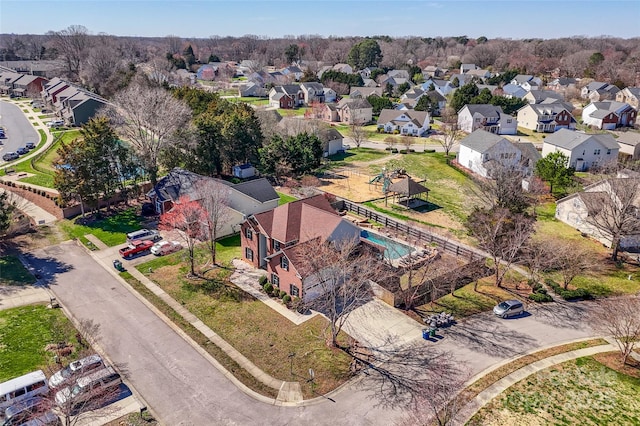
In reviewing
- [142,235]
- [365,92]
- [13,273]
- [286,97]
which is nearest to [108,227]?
[142,235]

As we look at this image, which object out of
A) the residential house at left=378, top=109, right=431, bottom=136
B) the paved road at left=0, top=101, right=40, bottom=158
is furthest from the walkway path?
the residential house at left=378, top=109, right=431, bottom=136

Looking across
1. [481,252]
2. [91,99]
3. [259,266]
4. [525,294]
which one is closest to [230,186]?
[259,266]

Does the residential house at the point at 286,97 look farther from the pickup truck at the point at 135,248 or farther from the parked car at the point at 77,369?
the parked car at the point at 77,369

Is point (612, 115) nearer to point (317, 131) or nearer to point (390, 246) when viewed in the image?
point (317, 131)

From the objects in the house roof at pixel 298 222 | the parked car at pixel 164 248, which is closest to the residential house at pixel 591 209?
the house roof at pixel 298 222

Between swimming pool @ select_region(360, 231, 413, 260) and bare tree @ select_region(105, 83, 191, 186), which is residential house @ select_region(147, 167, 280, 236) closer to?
bare tree @ select_region(105, 83, 191, 186)

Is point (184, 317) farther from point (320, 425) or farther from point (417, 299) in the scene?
point (417, 299)
